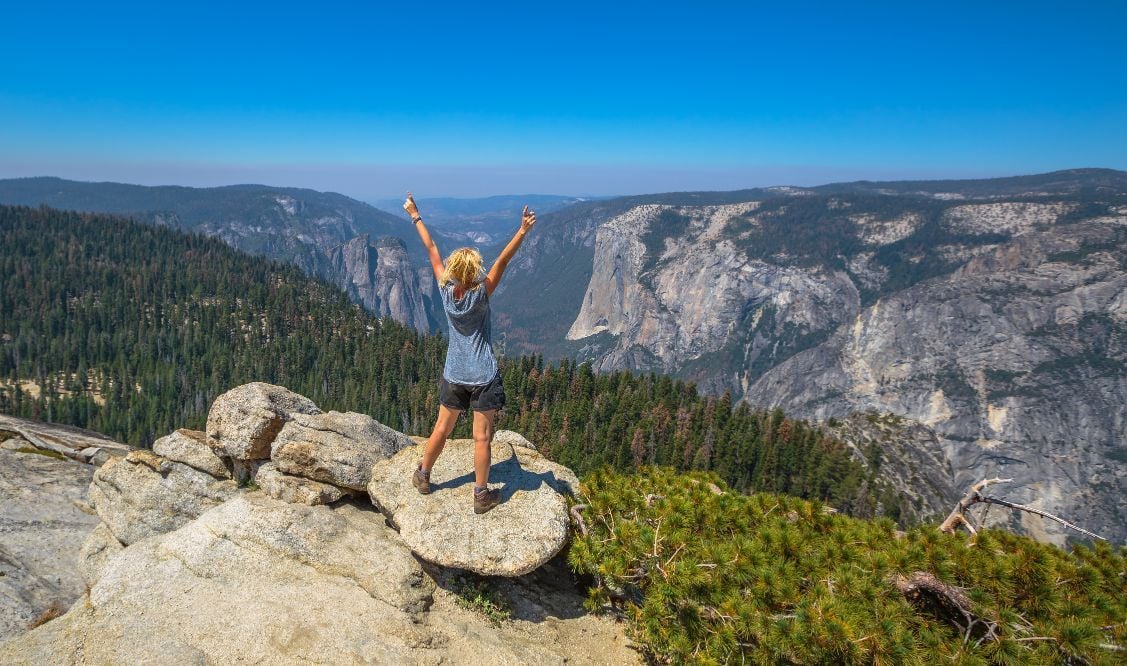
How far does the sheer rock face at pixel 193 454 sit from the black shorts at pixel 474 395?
1049cm

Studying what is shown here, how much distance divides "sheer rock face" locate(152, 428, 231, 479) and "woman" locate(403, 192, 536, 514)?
9568mm

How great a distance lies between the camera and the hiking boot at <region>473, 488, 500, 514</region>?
457 inches

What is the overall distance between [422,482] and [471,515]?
145cm

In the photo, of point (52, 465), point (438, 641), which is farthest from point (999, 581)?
point (52, 465)

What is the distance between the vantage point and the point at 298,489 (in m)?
13.5

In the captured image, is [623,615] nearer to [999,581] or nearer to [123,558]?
[999,581]

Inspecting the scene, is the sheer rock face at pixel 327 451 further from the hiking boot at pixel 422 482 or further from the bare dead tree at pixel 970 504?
the bare dead tree at pixel 970 504

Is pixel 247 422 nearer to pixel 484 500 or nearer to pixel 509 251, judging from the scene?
pixel 484 500

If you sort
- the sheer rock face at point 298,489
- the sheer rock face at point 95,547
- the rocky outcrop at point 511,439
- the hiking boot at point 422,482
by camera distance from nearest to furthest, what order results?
the hiking boot at point 422,482, the sheer rock face at point 298,489, the sheer rock face at point 95,547, the rocky outcrop at point 511,439

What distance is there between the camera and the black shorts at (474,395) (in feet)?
36.3

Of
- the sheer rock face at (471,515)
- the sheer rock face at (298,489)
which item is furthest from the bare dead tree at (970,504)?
the sheer rock face at (298,489)

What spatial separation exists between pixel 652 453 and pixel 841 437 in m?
44.2

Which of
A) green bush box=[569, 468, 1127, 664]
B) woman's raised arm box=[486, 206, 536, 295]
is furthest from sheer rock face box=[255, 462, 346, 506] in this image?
woman's raised arm box=[486, 206, 536, 295]

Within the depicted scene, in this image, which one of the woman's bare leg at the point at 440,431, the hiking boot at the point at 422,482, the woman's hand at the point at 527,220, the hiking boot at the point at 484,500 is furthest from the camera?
the hiking boot at the point at 422,482
